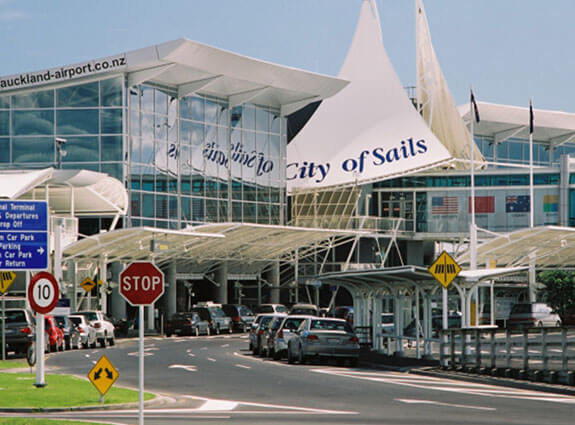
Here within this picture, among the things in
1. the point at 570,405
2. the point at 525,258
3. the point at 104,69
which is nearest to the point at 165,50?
the point at 104,69

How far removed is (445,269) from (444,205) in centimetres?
5573

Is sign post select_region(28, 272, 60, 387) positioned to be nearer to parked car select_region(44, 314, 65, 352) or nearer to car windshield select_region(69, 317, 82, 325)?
parked car select_region(44, 314, 65, 352)

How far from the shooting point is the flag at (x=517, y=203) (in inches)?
3191

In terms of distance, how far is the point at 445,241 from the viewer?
8644cm

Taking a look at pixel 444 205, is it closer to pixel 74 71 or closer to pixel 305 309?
pixel 305 309

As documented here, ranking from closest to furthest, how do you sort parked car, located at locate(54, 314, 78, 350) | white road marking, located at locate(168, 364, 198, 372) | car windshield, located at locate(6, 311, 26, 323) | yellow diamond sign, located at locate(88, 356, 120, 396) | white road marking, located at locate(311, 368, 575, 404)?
yellow diamond sign, located at locate(88, 356, 120, 396) → white road marking, located at locate(311, 368, 575, 404) → white road marking, located at locate(168, 364, 198, 372) → car windshield, located at locate(6, 311, 26, 323) → parked car, located at locate(54, 314, 78, 350)

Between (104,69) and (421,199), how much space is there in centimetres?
3080

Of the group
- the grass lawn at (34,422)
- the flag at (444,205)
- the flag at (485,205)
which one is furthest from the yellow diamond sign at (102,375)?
the flag at (444,205)

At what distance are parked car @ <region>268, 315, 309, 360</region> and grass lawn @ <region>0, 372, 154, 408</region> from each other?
10.4 meters

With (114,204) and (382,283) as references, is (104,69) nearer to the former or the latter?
(114,204)

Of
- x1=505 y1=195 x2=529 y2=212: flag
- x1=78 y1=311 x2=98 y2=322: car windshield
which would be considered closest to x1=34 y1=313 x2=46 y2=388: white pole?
x1=78 y1=311 x2=98 y2=322: car windshield

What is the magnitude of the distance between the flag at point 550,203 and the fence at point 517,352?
51.3 meters

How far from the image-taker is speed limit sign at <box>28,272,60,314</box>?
875 inches

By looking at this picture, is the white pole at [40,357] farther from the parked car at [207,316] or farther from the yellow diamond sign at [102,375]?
the parked car at [207,316]
